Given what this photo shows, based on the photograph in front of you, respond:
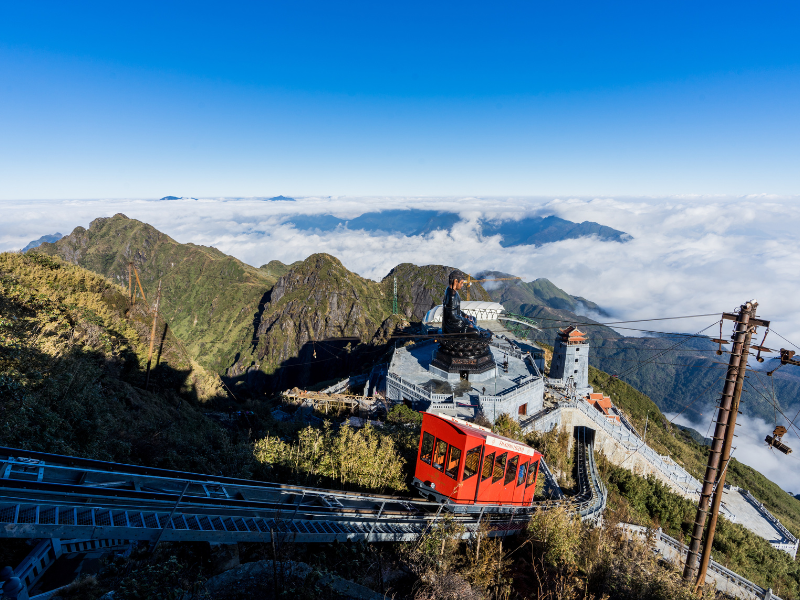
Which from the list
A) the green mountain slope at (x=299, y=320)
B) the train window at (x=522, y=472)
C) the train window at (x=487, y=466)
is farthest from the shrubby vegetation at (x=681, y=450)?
the green mountain slope at (x=299, y=320)

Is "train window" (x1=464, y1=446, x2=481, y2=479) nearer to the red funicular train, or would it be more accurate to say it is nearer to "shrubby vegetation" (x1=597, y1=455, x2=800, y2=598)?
the red funicular train

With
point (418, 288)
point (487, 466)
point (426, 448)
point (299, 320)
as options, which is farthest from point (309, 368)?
point (487, 466)

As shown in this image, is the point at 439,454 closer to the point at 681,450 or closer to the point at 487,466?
the point at 487,466

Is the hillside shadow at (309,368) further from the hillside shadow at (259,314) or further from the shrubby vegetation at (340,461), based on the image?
the shrubby vegetation at (340,461)

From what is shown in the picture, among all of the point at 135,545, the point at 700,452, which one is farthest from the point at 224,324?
the point at 135,545

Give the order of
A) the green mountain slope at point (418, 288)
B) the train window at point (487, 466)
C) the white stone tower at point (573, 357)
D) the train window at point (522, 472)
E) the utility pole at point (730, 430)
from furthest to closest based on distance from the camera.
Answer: the green mountain slope at point (418, 288) < the white stone tower at point (573, 357) < the train window at point (522, 472) < the train window at point (487, 466) < the utility pole at point (730, 430)

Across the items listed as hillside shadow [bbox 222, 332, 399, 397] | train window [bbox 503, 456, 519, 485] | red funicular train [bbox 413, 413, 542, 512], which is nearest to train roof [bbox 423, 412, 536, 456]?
red funicular train [bbox 413, 413, 542, 512]
